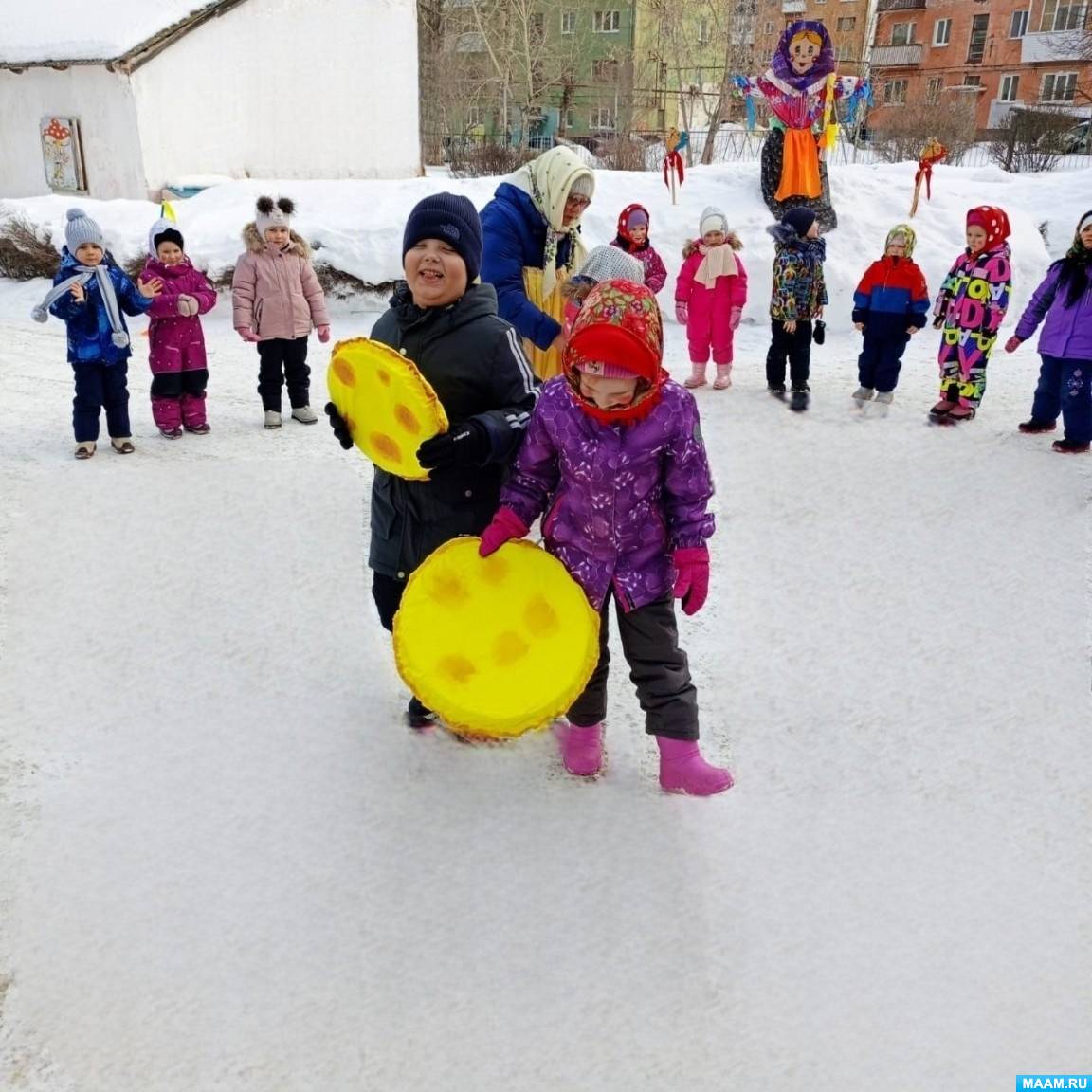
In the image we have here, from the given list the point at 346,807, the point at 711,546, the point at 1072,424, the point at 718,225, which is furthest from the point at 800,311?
the point at 346,807

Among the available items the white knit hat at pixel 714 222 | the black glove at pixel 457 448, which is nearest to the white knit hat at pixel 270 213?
the white knit hat at pixel 714 222

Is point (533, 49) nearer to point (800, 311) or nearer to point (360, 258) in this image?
point (360, 258)

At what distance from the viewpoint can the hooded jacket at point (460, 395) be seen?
2.56m

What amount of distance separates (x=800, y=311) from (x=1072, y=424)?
6.38 ft

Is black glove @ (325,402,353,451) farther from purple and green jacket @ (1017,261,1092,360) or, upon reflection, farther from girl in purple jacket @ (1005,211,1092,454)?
purple and green jacket @ (1017,261,1092,360)

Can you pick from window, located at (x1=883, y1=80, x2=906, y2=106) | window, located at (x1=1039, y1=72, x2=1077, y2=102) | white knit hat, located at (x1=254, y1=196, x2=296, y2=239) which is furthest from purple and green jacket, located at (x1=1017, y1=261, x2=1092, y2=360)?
window, located at (x1=883, y1=80, x2=906, y2=106)

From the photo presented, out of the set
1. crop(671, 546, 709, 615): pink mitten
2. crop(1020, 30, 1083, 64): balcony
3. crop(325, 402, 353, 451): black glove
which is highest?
crop(1020, 30, 1083, 64): balcony

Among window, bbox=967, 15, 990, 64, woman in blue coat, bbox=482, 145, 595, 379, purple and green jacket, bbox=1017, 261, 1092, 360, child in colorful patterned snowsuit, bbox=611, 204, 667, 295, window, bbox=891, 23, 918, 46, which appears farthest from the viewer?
window, bbox=891, 23, 918, 46

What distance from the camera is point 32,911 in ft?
7.77

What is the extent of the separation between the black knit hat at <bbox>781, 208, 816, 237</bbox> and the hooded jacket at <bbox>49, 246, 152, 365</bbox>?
4377 mm

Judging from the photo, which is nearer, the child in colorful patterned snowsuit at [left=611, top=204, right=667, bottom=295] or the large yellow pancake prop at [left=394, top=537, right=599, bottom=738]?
the large yellow pancake prop at [left=394, top=537, right=599, bottom=738]

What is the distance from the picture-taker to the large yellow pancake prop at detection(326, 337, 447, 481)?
2408 mm

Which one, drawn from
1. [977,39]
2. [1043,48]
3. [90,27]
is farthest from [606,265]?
[977,39]

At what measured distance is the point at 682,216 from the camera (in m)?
10.0
